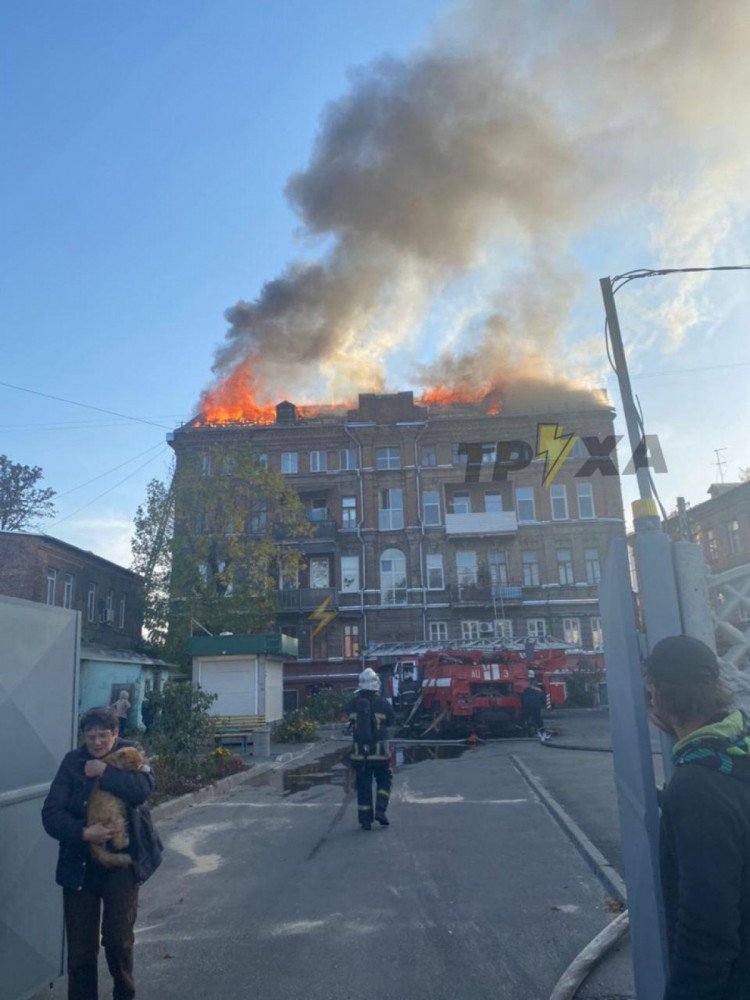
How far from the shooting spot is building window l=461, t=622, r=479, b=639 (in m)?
41.2

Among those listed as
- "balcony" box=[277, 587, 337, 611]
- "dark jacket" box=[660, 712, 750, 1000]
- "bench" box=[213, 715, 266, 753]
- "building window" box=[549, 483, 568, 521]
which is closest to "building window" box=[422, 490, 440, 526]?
"building window" box=[549, 483, 568, 521]

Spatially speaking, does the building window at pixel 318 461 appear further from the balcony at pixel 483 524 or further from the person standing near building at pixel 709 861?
the person standing near building at pixel 709 861

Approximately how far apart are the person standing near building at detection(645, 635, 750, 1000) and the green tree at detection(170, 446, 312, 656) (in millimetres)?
29338

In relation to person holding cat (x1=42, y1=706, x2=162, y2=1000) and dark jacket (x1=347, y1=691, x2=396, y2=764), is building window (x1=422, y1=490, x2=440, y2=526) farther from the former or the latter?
person holding cat (x1=42, y1=706, x2=162, y2=1000)

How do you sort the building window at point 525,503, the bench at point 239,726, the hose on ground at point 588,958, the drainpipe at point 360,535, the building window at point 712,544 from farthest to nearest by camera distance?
the building window at point 525,503, the drainpipe at point 360,535, the building window at point 712,544, the bench at point 239,726, the hose on ground at point 588,958

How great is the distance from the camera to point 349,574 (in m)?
42.9

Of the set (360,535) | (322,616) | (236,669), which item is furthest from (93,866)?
(360,535)

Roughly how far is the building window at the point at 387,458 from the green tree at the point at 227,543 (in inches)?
432

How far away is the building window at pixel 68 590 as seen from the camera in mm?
35031

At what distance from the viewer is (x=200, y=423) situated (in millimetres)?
46344

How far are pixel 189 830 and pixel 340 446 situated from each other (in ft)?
120

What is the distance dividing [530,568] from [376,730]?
3482 centimetres

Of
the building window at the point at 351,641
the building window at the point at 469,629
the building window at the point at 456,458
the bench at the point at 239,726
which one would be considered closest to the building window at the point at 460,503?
the building window at the point at 456,458

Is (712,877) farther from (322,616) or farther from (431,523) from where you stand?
(431,523)
